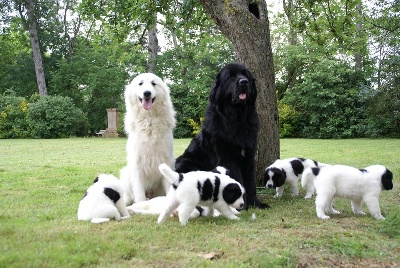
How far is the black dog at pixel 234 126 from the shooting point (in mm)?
5500

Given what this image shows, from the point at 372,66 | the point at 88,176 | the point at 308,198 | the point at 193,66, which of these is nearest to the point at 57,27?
the point at 193,66

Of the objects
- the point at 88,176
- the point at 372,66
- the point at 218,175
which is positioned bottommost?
the point at 88,176

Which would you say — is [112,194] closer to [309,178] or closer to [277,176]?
[277,176]

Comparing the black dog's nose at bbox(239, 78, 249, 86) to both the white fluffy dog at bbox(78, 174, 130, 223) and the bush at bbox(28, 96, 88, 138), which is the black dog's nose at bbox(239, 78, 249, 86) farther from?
the bush at bbox(28, 96, 88, 138)

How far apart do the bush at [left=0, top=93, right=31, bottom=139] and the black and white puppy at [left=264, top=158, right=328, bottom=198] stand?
26.4 m

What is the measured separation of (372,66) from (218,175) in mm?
26036

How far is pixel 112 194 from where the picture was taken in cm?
471

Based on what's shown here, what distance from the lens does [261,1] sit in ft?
22.5

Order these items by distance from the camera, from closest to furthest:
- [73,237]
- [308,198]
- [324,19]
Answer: [73,237] < [308,198] < [324,19]

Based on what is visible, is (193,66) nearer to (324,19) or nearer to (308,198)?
(324,19)

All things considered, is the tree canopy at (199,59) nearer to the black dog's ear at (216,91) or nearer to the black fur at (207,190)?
the black dog's ear at (216,91)

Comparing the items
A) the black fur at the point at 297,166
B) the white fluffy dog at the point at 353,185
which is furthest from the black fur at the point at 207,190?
the black fur at the point at 297,166

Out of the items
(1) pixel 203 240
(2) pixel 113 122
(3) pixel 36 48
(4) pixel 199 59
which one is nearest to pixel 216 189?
(1) pixel 203 240

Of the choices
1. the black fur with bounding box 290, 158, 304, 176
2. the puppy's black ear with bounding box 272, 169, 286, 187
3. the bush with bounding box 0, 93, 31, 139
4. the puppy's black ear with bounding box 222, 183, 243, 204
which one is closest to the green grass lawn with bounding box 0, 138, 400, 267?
the puppy's black ear with bounding box 222, 183, 243, 204
